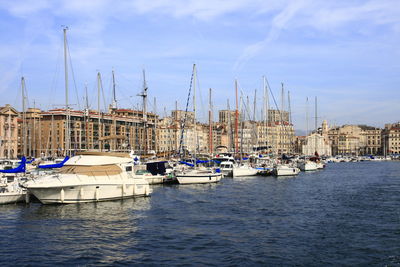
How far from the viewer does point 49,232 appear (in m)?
30.1

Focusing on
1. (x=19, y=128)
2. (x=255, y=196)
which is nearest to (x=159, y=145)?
(x=19, y=128)

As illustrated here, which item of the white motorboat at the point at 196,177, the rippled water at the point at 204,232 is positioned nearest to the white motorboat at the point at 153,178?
the white motorboat at the point at 196,177

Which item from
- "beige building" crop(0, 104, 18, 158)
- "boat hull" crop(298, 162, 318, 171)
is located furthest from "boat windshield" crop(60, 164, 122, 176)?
"beige building" crop(0, 104, 18, 158)

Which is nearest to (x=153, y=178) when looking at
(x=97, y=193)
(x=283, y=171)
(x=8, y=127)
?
(x=97, y=193)

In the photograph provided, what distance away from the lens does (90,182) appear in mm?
42031

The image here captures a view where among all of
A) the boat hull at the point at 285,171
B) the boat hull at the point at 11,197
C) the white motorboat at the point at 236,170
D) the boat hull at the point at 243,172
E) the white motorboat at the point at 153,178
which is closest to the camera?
the boat hull at the point at 11,197

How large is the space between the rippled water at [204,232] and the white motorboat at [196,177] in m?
14.7

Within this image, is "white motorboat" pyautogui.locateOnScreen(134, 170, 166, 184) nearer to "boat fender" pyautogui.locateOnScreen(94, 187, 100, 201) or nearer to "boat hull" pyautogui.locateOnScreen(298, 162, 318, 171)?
"boat fender" pyautogui.locateOnScreen(94, 187, 100, 201)

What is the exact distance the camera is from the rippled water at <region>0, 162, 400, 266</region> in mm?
24172

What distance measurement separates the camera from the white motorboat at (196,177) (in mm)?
62875

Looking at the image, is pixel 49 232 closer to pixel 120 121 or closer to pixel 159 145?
pixel 120 121

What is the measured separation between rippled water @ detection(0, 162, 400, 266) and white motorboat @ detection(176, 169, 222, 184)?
14725mm

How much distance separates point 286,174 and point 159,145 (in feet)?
366

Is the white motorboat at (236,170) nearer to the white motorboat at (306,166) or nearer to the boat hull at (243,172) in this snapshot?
the boat hull at (243,172)
